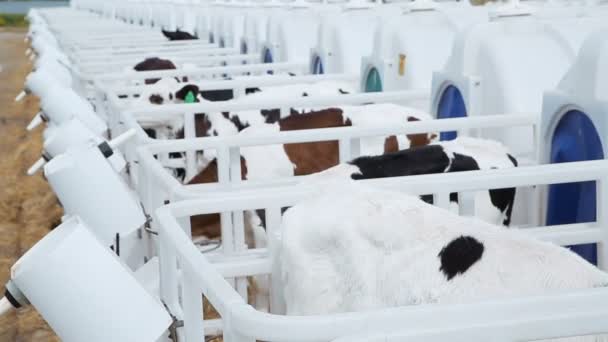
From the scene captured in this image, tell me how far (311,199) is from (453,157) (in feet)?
4.72

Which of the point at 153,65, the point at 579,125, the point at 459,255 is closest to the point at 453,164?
the point at 579,125

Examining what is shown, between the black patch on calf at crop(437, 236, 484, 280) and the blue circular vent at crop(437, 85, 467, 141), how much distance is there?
106 inches

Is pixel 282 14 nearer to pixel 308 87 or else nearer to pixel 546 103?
pixel 308 87

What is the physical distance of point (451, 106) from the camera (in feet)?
15.9

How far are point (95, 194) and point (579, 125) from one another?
172cm

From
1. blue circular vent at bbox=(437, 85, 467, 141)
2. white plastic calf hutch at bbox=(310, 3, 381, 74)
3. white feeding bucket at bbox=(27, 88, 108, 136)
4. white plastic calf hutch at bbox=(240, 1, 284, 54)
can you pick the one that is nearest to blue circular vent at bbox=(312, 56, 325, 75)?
white plastic calf hutch at bbox=(310, 3, 381, 74)

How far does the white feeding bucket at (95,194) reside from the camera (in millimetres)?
2842

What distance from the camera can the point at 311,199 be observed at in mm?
2352

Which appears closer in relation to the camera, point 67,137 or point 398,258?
point 398,258

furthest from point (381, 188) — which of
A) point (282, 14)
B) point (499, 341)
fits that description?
point (282, 14)

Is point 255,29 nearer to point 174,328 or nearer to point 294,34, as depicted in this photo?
point 294,34

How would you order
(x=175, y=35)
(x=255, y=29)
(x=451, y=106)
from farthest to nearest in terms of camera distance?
(x=175, y=35), (x=255, y=29), (x=451, y=106)

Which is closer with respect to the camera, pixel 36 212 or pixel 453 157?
pixel 453 157

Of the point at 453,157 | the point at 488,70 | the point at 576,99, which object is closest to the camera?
the point at 576,99
